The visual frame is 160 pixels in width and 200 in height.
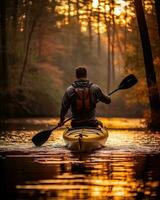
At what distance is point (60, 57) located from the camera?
229 feet

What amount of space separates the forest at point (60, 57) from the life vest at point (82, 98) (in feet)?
32.3

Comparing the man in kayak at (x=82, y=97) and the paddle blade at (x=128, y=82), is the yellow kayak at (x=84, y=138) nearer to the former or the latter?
the man in kayak at (x=82, y=97)

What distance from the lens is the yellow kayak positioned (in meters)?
15.3

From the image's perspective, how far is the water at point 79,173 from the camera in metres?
8.30

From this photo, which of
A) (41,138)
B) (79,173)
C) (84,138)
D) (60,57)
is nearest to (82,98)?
(84,138)

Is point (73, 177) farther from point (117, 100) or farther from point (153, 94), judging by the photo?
point (117, 100)

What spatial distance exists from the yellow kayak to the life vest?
0.51m

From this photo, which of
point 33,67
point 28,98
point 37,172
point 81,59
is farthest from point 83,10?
point 37,172

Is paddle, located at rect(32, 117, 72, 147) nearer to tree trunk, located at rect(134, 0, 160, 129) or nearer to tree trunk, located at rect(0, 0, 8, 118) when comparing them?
tree trunk, located at rect(134, 0, 160, 129)

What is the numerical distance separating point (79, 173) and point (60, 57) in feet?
195

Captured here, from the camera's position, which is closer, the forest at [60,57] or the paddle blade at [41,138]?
the paddle blade at [41,138]

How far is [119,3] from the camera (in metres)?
58.0

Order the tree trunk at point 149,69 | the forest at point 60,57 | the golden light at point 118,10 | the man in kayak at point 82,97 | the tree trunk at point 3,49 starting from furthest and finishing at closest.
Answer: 1. the golden light at point 118,10
2. the tree trunk at point 3,49
3. the forest at point 60,57
4. the tree trunk at point 149,69
5. the man in kayak at point 82,97

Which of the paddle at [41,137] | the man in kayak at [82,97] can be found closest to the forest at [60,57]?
the paddle at [41,137]
